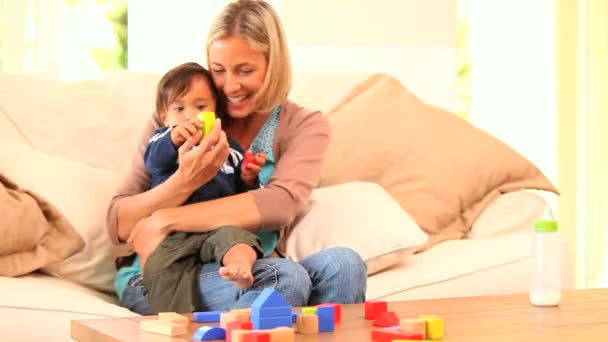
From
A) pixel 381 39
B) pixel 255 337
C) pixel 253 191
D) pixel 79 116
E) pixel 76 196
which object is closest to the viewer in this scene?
pixel 255 337

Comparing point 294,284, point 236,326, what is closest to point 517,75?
point 294,284

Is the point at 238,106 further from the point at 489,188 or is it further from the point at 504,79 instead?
the point at 504,79

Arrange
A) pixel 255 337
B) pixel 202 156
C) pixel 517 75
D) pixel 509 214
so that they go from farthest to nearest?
pixel 517 75 → pixel 509 214 → pixel 202 156 → pixel 255 337

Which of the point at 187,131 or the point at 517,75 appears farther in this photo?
the point at 517,75

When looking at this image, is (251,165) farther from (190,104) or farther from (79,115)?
(79,115)

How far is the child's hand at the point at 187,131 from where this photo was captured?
78.7 inches

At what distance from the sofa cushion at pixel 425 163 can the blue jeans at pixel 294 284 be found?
23.4 inches

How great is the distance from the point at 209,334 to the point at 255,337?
0.12 meters

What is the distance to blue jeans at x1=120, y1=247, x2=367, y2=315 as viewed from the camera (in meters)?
1.83

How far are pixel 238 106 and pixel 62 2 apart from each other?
7.15 feet

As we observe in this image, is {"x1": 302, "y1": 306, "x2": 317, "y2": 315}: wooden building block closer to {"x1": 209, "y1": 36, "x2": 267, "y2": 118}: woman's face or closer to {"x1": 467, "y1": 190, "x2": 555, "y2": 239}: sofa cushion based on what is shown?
{"x1": 209, "y1": 36, "x2": 267, "y2": 118}: woman's face

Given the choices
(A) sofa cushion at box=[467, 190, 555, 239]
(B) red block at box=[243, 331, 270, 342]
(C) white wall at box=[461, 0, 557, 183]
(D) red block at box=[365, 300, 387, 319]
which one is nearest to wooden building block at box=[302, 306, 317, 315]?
(D) red block at box=[365, 300, 387, 319]

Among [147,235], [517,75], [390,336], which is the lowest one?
[390,336]

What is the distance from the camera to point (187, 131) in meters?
2.00
